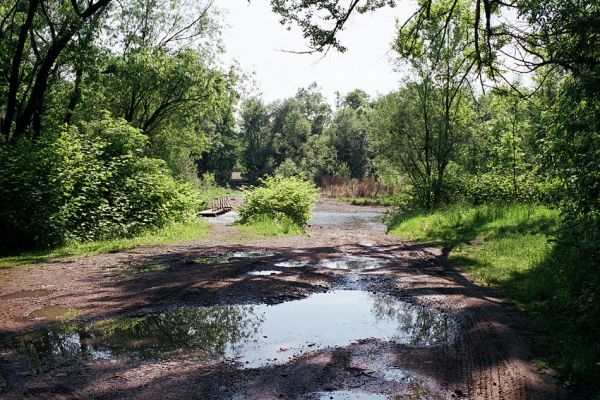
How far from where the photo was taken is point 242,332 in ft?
18.1

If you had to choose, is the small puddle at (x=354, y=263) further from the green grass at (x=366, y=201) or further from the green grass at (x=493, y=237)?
the green grass at (x=366, y=201)

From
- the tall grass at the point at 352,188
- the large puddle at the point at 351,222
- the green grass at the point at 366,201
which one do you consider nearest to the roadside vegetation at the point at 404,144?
the large puddle at the point at 351,222

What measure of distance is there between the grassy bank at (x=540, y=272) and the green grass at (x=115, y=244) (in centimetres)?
790

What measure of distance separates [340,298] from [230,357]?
2.80 metres

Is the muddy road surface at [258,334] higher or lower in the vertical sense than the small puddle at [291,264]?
lower

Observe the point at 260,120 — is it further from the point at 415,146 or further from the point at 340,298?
the point at 340,298

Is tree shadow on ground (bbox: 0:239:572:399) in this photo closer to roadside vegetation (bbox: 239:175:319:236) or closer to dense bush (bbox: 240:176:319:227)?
roadside vegetation (bbox: 239:175:319:236)

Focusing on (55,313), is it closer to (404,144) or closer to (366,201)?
(404,144)

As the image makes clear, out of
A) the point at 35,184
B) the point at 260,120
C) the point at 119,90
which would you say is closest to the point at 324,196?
the point at 260,120

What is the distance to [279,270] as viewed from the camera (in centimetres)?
909

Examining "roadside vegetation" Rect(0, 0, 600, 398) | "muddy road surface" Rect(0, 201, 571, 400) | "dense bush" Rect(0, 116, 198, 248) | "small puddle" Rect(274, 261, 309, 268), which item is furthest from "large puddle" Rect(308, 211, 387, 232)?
"muddy road surface" Rect(0, 201, 571, 400)

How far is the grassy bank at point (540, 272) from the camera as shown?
182 inches

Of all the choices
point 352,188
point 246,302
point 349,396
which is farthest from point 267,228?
point 352,188

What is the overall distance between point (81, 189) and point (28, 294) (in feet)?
22.9
